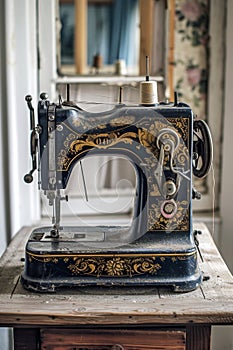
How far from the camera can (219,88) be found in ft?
7.66

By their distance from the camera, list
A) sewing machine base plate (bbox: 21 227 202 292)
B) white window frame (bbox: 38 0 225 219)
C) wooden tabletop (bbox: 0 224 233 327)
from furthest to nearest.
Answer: white window frame (bbox: 38 0 225 219)
sewing machine base plate (bbox: 21 227 202 292)
wooden tabletop (bbox: 0 224 233 327)

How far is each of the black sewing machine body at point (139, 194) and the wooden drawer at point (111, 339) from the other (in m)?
0.12

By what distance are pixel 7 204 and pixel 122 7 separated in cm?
91

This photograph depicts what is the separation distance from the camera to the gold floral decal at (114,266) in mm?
1538

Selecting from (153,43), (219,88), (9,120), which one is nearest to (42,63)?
(9,120)

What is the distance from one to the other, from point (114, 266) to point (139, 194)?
0.20 m

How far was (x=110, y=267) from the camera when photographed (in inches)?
60.6

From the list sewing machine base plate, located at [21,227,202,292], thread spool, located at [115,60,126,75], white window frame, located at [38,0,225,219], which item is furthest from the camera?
thread spool, located at [115,60,126,75]

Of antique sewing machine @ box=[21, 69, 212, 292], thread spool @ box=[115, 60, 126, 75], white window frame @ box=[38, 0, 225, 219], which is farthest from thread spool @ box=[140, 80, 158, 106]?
thread spool @ box=[115, 60, 126, 75]

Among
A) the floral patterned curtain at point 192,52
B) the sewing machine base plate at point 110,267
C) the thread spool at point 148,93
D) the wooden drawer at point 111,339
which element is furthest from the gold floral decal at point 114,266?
the floral patterned curtain at point 192,52

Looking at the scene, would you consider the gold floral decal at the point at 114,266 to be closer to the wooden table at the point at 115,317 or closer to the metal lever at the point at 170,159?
the wooden table at the point at 115,317

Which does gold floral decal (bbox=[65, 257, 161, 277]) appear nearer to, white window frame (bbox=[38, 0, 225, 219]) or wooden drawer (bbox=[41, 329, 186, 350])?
wooden drawer (bbox=[41, 329, 186, 350])

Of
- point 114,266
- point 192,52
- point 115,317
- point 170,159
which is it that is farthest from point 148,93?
point 192,52

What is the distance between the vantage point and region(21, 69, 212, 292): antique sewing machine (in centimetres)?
154
